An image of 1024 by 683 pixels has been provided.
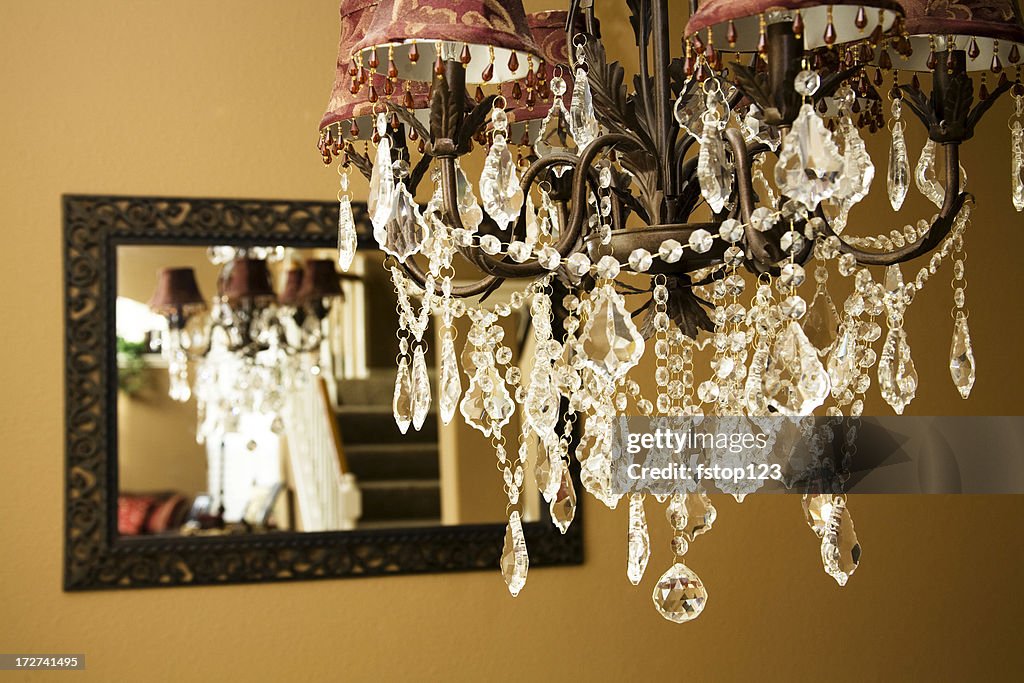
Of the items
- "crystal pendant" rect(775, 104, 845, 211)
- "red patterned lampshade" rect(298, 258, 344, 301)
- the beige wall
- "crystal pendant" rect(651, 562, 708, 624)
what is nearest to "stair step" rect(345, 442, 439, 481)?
the beige wall

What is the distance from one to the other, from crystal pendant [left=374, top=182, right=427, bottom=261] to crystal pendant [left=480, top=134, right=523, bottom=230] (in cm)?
9

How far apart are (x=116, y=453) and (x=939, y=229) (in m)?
1.74

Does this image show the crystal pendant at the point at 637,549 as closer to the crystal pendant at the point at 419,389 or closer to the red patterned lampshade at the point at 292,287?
the crystal pendant at the point at 419,389

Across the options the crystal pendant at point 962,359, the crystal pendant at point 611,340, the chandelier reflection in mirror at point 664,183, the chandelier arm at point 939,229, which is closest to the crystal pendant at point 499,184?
the chandelier reflection in mirror at point 664,183

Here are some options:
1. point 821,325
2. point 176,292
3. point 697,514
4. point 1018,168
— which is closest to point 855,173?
point 821,325

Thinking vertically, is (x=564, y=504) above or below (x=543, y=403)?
below

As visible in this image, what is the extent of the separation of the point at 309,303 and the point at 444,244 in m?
1.14

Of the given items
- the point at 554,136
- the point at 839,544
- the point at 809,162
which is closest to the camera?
the point at 809,162

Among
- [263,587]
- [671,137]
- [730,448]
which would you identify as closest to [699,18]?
[671,137]

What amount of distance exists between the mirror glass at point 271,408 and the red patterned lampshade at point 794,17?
4.25 feet

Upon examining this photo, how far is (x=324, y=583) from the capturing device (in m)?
2.37

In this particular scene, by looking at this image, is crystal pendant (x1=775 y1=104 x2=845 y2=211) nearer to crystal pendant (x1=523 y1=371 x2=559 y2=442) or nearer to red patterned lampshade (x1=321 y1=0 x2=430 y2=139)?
crystal pendant (x1=523 y1=371 x2=559 y2=442)

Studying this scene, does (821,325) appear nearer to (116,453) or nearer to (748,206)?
(748,206)

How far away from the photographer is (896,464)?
260cm
